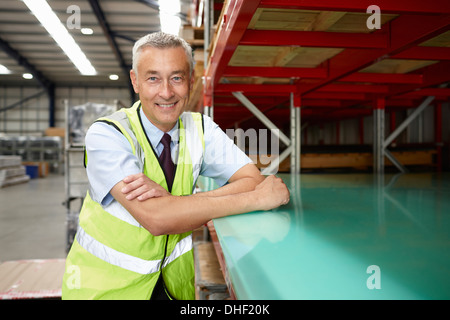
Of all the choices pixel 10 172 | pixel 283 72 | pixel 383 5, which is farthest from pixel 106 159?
pixel 10 172

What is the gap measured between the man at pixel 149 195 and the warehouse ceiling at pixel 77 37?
11354 mm

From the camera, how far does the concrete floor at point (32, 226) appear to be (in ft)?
18.5

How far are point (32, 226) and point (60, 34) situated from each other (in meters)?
12.5

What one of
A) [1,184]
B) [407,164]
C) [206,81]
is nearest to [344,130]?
[407,164]

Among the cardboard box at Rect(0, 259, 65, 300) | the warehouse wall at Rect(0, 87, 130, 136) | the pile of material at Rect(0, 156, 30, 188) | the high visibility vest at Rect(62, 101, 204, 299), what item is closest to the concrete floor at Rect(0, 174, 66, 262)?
the cardboard box at Rect(0, 259, 65, 300)

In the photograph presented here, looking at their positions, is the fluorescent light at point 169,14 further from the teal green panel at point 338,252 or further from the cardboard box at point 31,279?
the teal green panel at point 338,252

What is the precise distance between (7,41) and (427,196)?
68.3 ft

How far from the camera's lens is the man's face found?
64.2 inches

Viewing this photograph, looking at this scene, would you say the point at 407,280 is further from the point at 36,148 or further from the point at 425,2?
the point at 36,148

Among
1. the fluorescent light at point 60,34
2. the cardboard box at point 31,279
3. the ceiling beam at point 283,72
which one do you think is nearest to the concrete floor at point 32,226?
the cardboard box at point 31,279

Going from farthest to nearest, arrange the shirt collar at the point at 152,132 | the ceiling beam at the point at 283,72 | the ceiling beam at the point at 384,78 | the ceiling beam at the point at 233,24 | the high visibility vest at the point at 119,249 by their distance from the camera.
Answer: the ceiling beam at the point at 384,78
the ceiling beam at the point at 283,72
the shirt collar at the point at 152,132
the ceiling beam at the point at 233,24
the high visibility vest at the point at 119,249

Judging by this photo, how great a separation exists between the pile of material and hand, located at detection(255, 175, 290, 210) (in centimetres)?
1438

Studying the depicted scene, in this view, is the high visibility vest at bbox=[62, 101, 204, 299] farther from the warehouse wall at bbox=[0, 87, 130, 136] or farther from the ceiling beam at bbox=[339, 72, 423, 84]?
the warehouse wall at bbox=[0, 87, 130, 136]

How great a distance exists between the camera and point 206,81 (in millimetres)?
→ 4074
